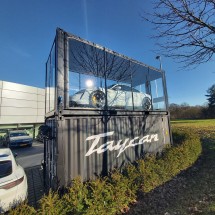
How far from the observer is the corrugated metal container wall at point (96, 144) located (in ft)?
13.3

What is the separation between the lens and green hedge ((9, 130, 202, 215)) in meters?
2.83

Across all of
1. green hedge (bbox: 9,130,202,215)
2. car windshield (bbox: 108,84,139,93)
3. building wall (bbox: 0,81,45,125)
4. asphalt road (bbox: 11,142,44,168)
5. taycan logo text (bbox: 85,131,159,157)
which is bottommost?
asphalt road (bbox: 11,142,44,168)

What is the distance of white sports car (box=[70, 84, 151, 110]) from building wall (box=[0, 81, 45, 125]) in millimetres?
20169

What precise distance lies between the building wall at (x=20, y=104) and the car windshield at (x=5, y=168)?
778 inches

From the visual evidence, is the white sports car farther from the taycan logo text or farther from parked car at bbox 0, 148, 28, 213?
parked car at bbox 0, 148, 28, 213

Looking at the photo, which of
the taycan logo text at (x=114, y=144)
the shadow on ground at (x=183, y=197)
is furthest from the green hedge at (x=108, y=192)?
the taycan logo text at (x=114, y=144)

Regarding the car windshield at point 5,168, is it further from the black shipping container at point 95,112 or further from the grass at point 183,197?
the grass at point 183,197

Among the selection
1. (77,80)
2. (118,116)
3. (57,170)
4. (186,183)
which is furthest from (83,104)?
(186,183)

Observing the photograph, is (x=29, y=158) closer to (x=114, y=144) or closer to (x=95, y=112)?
(x=114, y=144)

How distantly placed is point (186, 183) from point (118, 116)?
317cm

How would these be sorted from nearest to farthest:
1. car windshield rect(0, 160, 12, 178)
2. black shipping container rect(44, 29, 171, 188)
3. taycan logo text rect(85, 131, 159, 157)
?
1. car windshield rect(0, 160, 12, 178)
2. black shipping container rect(44, 29, 171, 188)
3. taycan logo text rect(85, 131, 159, 157)

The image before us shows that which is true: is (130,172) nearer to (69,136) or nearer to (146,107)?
(69,136)

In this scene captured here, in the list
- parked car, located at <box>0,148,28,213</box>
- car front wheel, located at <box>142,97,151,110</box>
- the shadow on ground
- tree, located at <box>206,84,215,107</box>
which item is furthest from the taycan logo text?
tree, located at <box>206,84,215,107</box>

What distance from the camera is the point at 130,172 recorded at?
175 inches
